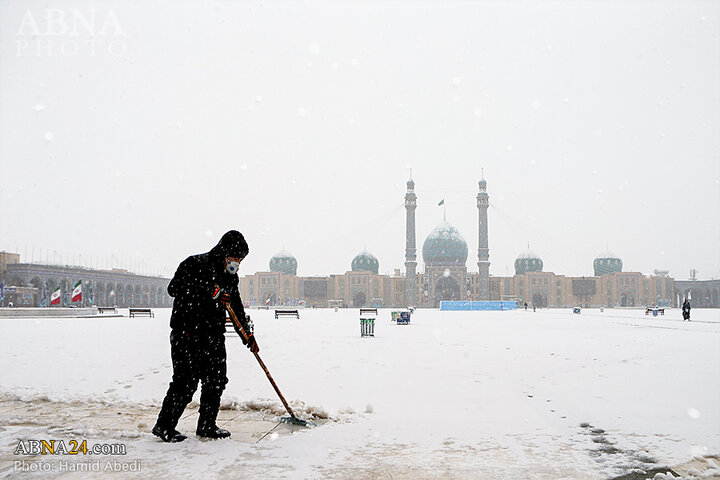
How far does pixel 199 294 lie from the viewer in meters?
4.47

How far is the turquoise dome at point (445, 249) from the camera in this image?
82.8 m

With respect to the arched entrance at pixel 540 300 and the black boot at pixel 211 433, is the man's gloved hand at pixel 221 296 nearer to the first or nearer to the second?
the black boot at pixel 211 433

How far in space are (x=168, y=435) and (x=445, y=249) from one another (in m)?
79.8

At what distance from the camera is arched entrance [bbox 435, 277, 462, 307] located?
273 feet

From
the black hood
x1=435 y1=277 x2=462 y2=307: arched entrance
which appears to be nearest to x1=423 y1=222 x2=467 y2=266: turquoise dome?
x1=435 y1=277 x2=462 y2=307: arched entrance

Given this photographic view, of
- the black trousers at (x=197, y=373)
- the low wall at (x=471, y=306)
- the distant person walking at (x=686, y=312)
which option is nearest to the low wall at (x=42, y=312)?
the distant person walking at (x=686, y=312)

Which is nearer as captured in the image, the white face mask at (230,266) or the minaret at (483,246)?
the white face mask at (230,266)

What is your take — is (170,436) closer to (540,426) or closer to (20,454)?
(20,454)

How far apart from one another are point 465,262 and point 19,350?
7562 centimetres

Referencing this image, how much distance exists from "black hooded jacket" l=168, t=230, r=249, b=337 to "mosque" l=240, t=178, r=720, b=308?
2984 inches

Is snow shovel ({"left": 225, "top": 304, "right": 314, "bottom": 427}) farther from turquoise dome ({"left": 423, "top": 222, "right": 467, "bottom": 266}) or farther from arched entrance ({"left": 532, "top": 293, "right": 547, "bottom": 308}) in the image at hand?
arched entrance ({"left": 532, "top": 293, "right": 547, "bottom": 308})

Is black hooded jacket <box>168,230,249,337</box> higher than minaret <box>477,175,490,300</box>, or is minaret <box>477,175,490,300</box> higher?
minaret <box>477,175,490,300</box>

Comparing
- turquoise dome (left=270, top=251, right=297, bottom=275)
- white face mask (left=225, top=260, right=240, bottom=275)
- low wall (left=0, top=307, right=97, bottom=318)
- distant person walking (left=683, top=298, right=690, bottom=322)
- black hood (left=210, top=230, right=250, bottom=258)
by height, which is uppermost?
turquoise dome (left=270, top=251, right=297, bottom=275)

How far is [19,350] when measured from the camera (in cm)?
1148
